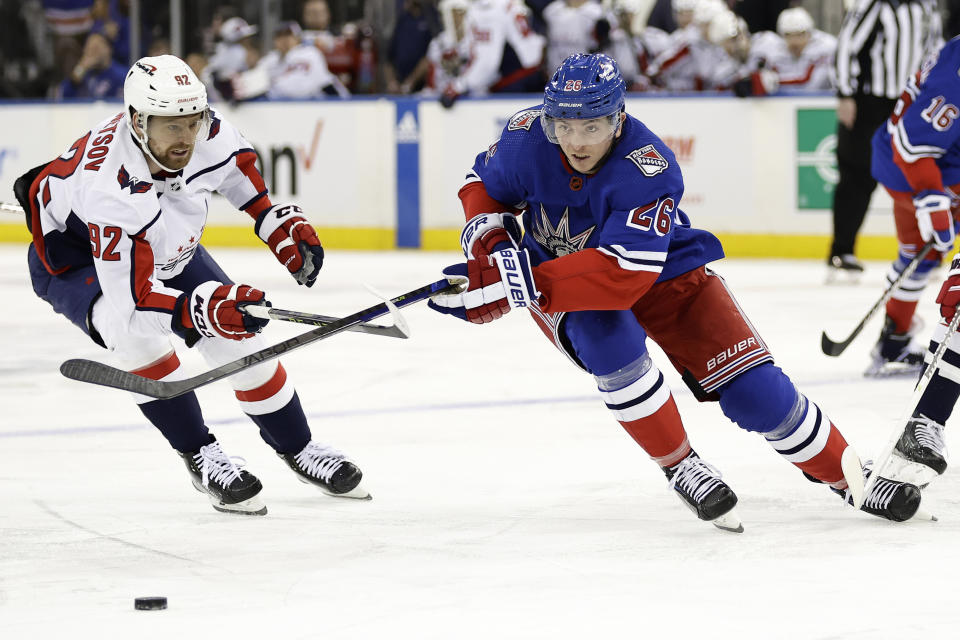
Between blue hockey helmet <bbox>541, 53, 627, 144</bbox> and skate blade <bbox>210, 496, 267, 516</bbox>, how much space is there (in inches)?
40.1

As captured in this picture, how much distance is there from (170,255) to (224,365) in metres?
0.29

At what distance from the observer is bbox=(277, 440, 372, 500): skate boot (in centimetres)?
331

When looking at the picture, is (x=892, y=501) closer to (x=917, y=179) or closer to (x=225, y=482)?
(x=225, y=482)

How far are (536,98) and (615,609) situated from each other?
6708 millimetres

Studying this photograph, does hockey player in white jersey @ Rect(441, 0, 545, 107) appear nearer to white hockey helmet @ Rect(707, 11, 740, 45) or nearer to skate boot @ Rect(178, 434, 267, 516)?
white hockey helmet @ Rect(707, 11, 740, 45)

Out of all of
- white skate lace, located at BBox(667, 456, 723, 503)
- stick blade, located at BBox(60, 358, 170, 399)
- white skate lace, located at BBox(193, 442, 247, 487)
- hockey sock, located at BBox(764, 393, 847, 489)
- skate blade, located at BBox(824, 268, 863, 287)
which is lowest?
skate blade, located at BBox(824, 268, 863, 287)

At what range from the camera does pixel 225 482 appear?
3.21 metres

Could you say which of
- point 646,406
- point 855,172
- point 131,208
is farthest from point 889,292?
point 855,172

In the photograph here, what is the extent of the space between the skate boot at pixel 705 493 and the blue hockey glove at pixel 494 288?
1.57 ft

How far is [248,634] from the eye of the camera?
2.30m

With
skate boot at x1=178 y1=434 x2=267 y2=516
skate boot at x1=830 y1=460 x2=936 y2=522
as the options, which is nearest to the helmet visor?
skate boot at x1=830 y1=460 x2=936 y2=522

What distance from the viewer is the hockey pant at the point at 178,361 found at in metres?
3.17

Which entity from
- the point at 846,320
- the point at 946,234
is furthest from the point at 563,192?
the point at 846,320

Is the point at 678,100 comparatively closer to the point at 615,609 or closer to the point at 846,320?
the point at 846,320
